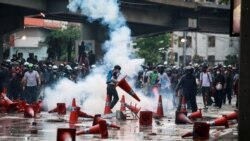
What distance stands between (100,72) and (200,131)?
648 inches

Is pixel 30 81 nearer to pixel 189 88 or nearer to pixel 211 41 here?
pixel 189 88

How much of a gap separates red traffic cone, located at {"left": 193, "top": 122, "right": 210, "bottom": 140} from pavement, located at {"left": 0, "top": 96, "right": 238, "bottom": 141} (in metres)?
0.21

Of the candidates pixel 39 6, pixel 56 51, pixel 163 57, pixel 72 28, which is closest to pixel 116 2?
pixel 39 6

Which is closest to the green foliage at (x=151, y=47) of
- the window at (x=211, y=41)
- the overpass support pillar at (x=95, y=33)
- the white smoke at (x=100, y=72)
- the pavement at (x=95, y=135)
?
the window at (x=211, y=41)

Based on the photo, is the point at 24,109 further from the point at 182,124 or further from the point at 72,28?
the point at 72,28

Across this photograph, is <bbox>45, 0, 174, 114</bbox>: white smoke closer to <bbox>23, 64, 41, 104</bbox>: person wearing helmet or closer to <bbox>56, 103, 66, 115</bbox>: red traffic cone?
<bbox>23, 64, 41, 104</bbox>: person wearing helmet

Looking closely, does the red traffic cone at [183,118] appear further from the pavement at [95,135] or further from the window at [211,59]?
the window at [211,59]

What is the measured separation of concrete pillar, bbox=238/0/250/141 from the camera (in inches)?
376

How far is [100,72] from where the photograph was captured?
29.8 meters

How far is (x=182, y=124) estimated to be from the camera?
17.3 meters

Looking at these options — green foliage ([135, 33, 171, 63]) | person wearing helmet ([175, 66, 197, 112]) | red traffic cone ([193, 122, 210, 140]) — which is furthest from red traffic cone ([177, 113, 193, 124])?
green foliage ([135, 33, 171, 63])

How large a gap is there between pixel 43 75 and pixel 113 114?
10553mm

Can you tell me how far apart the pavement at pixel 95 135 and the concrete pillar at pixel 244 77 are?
3.69 m

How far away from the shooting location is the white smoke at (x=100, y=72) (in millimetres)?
24288
